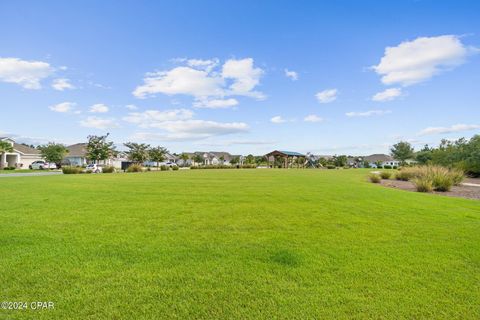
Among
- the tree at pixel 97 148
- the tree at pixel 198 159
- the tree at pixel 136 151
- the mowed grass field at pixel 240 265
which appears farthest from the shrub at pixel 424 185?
the tree at pixel 198 159

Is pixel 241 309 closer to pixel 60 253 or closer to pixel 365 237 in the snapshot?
pixel 60 253

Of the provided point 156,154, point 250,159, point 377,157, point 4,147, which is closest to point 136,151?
point 156,154

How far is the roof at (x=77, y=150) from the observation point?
189ft

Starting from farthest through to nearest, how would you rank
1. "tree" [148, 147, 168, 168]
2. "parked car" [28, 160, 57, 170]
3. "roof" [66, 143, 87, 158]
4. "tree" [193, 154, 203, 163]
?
1. "tree" [193, 154, 203, 163]
2. "tree" [148, 147, 168, 168]
3. "roof" [66, 143, 87, 158]
4. "parked car" [28, 160, 57, 170]

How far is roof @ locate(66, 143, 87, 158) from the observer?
5756 cm

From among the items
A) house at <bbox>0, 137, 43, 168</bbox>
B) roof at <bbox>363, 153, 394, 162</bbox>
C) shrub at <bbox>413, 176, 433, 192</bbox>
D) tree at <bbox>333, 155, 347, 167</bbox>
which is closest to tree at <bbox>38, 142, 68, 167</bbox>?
house at <bbox>0, 137, 43, 168</bbox>

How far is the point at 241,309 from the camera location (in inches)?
109

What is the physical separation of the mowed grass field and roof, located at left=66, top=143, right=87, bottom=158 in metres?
57.5

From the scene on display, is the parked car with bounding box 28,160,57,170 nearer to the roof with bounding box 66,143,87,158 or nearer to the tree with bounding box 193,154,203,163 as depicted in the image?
the roof with bounding box 66,143,87,158

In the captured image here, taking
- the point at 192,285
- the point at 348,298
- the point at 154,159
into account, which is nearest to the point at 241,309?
the point at 192,285

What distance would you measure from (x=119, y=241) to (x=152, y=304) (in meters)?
2.30

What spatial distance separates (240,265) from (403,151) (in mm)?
75206

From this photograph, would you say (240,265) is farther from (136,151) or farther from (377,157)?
(377,157)

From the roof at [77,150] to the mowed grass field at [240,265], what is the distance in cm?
5751
